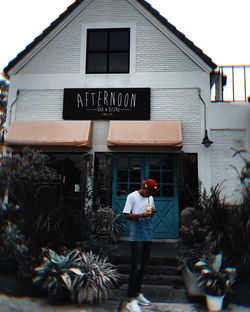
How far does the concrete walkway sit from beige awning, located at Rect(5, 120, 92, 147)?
449 cm

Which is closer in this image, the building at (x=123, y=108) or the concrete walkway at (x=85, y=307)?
the concrete walkway at (x=85, y=307)

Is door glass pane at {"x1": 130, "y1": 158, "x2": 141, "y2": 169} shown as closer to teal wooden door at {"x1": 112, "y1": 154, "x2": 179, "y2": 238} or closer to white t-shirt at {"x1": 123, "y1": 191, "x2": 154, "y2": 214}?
teal wooden door at {"x1": 112, "y1": 154, "x2": 179, "y2": 238}

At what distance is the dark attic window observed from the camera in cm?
851

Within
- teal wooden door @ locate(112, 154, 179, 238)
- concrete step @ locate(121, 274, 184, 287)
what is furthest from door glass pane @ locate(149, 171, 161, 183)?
concrete step @ locate(121, 274, 184, 287)

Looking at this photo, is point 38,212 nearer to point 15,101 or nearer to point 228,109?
point 15,101

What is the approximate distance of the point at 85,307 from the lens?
361cm

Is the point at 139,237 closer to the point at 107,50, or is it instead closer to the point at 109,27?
the point at 107,50

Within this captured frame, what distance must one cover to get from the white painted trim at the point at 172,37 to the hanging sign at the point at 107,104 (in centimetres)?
177

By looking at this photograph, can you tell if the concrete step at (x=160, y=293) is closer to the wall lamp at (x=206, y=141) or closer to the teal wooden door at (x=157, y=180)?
the teal wooden door at (x=157, y=180)

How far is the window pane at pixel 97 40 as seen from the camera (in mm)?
8672

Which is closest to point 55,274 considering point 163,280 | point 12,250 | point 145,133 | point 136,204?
point 12,250

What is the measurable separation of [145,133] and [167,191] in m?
1.91

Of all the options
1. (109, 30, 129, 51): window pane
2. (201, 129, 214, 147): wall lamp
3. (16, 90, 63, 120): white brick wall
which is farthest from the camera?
(109, 30, 129, 51): window pane

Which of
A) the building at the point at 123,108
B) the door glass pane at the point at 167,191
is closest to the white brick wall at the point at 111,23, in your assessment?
the building at the point at 123,108
